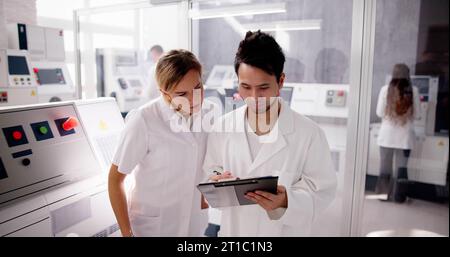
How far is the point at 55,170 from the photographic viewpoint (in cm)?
143

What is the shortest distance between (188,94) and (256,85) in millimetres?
298

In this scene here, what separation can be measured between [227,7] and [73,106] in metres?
1.11

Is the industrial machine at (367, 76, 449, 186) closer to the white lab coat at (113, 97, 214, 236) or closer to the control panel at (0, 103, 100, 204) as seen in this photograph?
the white lab coat at (113, 97, 214, 236)

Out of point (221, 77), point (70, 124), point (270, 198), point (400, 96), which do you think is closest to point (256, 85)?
point (270, 198)

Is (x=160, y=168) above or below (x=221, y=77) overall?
below

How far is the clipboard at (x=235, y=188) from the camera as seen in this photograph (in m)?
1.00

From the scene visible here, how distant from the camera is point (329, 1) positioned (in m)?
2.04

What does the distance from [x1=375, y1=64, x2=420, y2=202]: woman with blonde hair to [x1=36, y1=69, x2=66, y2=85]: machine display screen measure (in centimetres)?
292

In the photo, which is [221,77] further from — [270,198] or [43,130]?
[270,198]

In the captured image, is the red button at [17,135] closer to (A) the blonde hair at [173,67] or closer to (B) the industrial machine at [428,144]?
(A) the blonde hair at [173,67]

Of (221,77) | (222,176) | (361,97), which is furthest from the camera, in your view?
(221,77)

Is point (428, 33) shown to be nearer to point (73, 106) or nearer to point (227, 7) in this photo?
point (227, 7)
